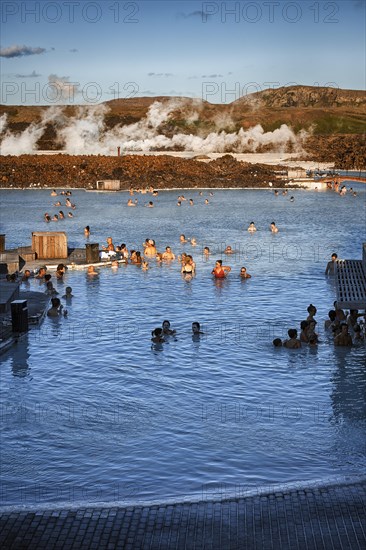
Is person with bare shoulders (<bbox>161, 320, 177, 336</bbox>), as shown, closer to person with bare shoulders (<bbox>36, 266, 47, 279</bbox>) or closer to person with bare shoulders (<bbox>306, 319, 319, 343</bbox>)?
person with bare shoulders (<bbox>306, 319, 319, 343</bbox>)

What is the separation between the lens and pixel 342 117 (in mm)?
182625

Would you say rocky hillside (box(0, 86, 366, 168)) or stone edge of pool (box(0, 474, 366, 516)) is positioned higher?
rocky hillside (box(0, 86, 366, 168))

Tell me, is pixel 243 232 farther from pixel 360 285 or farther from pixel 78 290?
pixel 360 285

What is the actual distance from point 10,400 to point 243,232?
24146mm

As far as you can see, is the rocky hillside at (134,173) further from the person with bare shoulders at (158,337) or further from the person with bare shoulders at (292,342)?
the person with bare shoulders at (292,342)

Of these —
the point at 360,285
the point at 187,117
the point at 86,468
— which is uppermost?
the point at 187,117

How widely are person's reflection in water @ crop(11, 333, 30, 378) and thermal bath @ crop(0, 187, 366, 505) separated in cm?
4

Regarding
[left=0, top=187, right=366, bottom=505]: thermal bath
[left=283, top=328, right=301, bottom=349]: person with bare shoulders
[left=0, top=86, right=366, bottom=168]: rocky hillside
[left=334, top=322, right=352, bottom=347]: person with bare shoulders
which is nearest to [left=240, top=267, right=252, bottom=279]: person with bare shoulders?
[left=0, top=187, right=366, bottom=505]: thermal bath

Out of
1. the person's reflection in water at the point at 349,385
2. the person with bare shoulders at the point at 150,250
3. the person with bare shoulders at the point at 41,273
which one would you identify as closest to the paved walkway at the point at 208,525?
the person's reflection in water at the point at 349,385

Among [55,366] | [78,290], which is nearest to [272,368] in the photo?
[55,366]

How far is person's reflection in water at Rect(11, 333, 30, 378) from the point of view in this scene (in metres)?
14.8

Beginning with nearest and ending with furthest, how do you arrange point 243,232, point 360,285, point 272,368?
point 272,368, point 360,285, point 243,232

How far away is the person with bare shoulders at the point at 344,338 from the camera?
16.1 meters

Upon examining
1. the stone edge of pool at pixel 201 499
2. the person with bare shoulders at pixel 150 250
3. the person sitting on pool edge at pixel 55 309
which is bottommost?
the stone edge of pool at pixel 201 499
